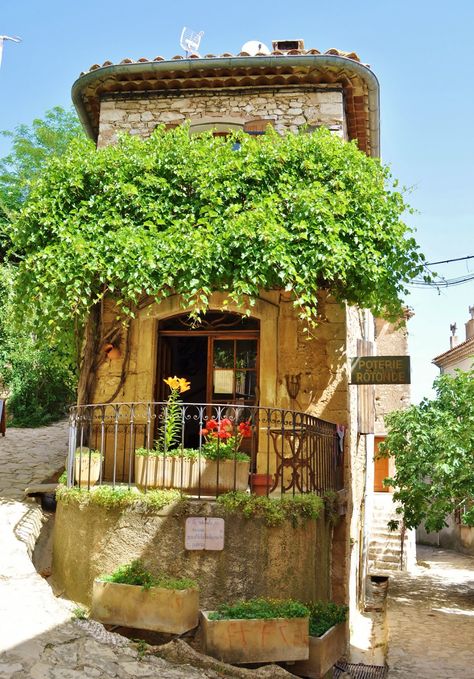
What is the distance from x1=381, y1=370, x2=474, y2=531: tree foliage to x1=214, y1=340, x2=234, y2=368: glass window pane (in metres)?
5.29

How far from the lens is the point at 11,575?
549 centimetres

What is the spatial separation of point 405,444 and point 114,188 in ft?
28.7

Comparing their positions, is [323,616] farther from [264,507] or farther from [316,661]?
[264,507]

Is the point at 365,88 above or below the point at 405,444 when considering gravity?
above

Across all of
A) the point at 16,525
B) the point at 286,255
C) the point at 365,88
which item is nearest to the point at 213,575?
the point at 16,525

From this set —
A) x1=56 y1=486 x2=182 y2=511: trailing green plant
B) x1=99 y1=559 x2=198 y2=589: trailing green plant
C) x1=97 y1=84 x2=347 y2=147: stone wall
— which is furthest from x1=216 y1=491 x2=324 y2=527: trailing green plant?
x1=97 y1=84 x2=347 y2=147: stone wall

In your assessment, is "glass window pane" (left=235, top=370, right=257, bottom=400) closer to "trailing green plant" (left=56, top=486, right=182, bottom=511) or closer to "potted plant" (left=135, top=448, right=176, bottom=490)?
"potted plant" (left=135, top=448, right=176, bottom=490)

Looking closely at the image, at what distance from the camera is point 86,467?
6746mm

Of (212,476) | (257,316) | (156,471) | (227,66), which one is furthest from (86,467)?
(227,66)

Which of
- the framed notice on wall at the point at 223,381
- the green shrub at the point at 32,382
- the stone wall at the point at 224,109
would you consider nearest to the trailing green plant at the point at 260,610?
the framed notice on wall at the point at 223,381

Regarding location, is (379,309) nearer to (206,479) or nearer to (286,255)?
(286,255)

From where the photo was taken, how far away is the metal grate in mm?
7631

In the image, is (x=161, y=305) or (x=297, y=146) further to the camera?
(x=161, y=305)

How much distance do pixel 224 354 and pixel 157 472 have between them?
3.10 metres
